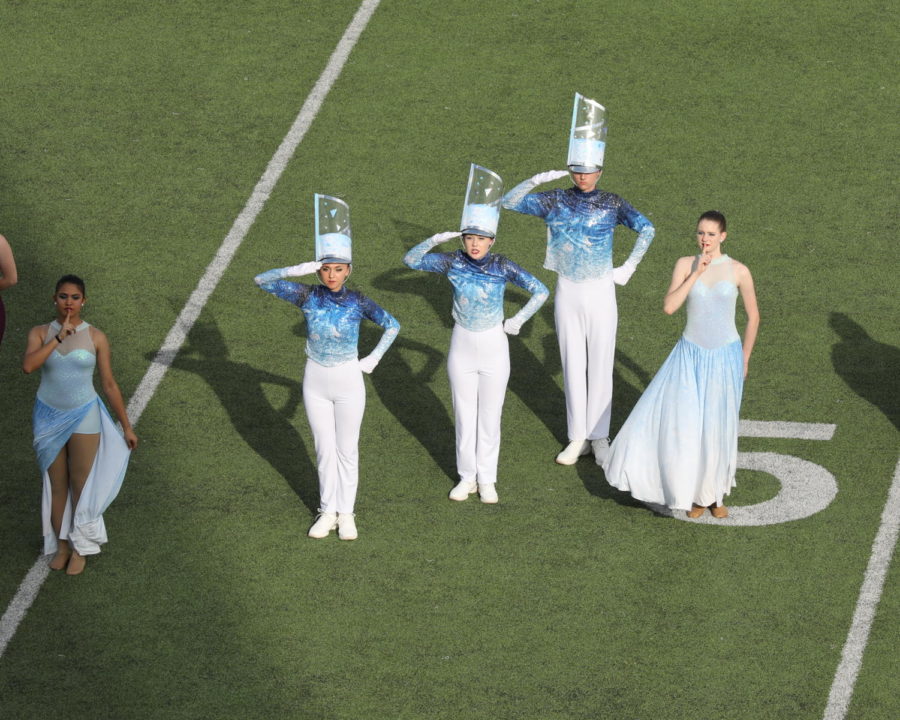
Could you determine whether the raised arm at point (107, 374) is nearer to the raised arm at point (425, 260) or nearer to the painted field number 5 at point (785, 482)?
Answer: the raised arm at point (425, 260)

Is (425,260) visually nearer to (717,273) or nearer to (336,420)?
(336,420)

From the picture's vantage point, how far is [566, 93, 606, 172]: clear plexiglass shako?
41.2 feet

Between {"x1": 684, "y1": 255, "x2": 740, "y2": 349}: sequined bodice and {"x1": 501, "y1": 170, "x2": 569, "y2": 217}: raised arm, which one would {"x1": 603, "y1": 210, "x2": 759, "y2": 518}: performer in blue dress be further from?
{"x1": 501, "y1": 170, "x2": 569, "y2": 217}: raised arm

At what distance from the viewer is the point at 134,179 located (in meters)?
16.9

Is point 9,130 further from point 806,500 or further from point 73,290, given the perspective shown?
point 806,500

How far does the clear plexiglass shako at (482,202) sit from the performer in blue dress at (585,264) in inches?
30.1

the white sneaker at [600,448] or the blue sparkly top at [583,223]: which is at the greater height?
the blue sparkly top at [583,223]

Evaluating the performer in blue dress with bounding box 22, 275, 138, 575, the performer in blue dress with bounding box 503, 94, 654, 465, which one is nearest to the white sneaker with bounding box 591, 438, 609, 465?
the performer in blue dress with bounding box 503, 94, 654, 465

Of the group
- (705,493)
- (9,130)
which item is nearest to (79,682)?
(705,493)

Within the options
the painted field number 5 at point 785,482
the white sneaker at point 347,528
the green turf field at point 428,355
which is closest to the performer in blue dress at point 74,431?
the green turf field at point 428,355

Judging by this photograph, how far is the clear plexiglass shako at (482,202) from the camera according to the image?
11.8m

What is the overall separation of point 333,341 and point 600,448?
249cm

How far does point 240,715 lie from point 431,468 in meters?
3.03

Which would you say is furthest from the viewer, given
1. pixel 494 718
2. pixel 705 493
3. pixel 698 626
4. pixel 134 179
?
pixel 134 179
